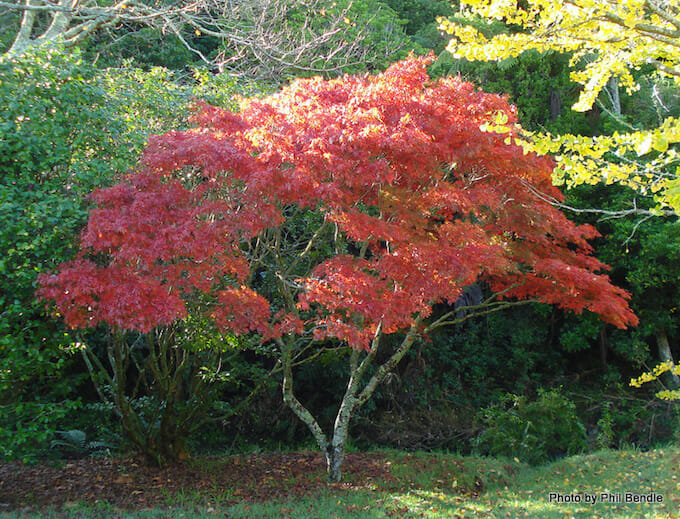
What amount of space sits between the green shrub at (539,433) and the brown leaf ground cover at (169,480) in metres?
1.95

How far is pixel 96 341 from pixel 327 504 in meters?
5.00

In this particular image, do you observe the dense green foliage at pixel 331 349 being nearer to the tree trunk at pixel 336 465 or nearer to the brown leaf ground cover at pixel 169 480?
the brown leaf ground cover at pixel 169 480

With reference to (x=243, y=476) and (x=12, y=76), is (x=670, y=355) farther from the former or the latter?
(x=12, y=76)

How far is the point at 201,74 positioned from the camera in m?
7.69

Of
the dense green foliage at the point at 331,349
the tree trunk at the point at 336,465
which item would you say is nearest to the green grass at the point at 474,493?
the tree trunk at the point at 336,465

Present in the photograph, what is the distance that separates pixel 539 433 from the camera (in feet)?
26.9

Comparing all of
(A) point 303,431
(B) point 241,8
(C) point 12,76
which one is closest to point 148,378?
(A) point 303,431

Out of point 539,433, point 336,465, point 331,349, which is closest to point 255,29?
point 331,349

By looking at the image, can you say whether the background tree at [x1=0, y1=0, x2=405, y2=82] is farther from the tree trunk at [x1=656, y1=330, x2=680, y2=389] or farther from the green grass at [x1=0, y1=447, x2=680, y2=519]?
the tree trunk at [x1=656, y1=330, x2=680, y2=389]

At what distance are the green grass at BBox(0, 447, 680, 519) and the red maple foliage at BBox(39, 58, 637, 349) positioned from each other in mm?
1837

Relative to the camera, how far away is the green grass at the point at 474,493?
17.2 ft

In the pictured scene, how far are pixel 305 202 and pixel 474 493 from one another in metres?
4.16

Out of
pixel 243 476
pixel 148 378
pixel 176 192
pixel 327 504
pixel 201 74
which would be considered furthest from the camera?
pixel 148 378

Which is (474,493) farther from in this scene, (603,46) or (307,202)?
(603,46)
